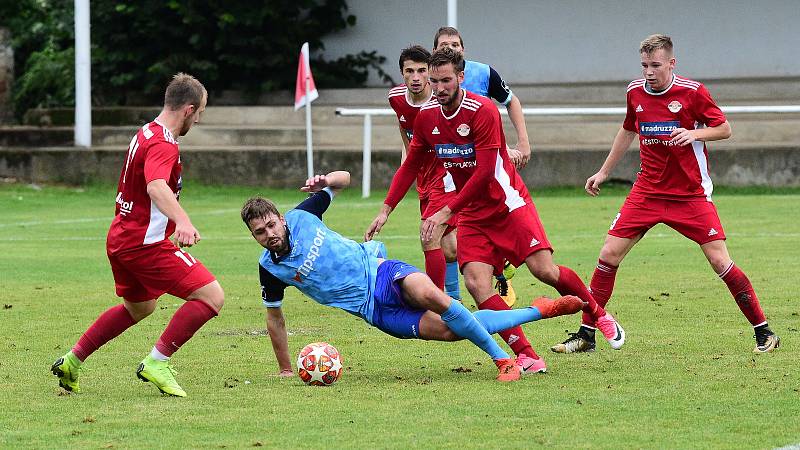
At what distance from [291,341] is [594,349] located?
6.53 feet

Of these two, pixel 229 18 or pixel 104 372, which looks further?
pixel 229 18

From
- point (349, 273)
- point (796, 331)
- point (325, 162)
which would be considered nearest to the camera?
point (349, 273)

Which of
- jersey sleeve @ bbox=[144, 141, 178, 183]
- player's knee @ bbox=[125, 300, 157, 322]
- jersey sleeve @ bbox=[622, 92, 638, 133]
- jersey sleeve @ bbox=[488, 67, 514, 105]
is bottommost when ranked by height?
player's knee @ bbox=[125, 300, 157, 322]

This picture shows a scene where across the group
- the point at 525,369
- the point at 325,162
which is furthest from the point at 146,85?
the point at 525,369

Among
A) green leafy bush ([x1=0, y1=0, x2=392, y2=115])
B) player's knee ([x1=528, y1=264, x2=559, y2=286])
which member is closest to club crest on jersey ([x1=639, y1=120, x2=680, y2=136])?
player's knee ([x1=528, y1=264, x2=559, y2=286])

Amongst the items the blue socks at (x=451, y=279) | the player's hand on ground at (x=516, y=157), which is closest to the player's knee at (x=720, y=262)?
the player's hand on ground at (x=516, y=157)

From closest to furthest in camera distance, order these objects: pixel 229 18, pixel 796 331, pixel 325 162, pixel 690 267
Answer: pixel 796 331, pixel 690 267, pixel 325 162, pixel 229 18

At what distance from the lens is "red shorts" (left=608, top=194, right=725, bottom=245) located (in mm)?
8461

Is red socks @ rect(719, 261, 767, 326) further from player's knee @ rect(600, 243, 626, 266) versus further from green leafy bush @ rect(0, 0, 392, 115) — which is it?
green leafy bush @ rect(0, 0, 392, 115)

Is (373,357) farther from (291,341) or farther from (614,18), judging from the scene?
(614,18)

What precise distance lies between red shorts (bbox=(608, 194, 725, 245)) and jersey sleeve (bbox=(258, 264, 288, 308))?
90.5 inches

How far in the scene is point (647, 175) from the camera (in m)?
8.63

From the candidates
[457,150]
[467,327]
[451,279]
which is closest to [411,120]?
[451,279]

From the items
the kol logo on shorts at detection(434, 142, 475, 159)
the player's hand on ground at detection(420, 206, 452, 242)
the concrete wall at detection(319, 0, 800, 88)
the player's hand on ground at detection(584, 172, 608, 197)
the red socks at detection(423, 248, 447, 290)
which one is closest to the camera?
the player's hand on ground at detection(420, 206, 452, 242)
